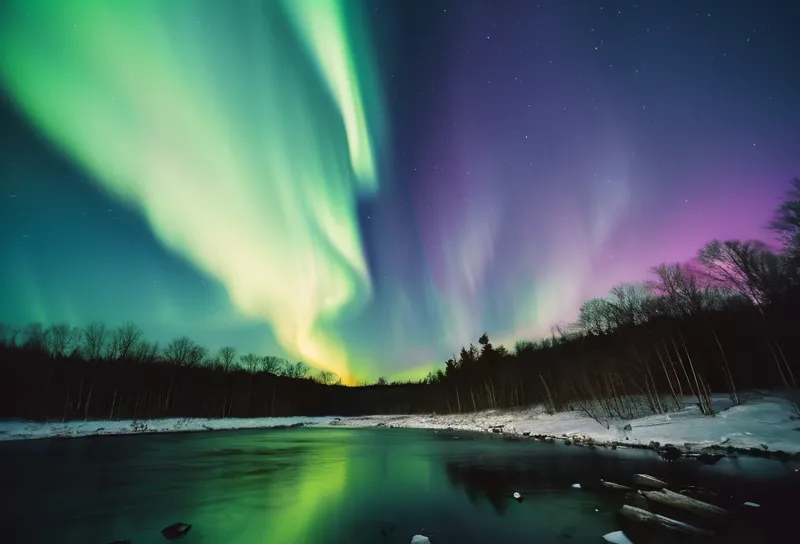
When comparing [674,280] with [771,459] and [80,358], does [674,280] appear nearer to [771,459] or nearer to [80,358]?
[771,459]

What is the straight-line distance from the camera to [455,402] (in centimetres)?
11850

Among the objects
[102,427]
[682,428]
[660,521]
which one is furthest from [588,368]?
[102,427]

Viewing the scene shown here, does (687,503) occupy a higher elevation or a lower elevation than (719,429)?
lower

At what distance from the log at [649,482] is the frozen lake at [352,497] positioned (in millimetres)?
2062

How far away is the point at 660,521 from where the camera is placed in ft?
36.0

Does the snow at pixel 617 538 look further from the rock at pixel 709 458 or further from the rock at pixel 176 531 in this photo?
the rock at pixel 709 458

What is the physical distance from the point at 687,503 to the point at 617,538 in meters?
4.85

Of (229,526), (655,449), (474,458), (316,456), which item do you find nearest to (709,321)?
(655,449)

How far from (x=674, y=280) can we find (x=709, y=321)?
550 centimetres

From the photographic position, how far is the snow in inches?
384

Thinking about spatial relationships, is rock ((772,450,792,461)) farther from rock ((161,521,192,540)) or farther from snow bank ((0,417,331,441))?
snow bank ((0,417,331,441))

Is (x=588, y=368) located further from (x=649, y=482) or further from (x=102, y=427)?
(x=102, y=427)

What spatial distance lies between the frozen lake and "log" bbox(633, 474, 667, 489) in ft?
6.77

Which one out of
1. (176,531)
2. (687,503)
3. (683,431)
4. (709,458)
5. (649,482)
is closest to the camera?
(176,531)
